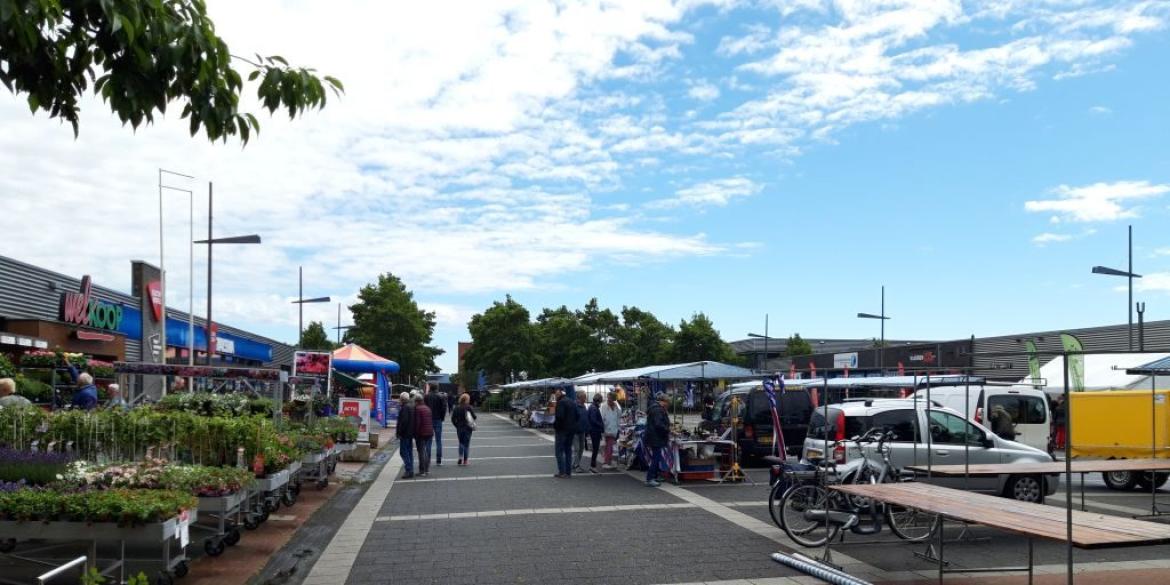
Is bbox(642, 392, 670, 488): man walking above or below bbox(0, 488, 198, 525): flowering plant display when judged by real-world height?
below

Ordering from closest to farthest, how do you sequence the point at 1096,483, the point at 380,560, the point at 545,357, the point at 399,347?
the point at 380,560
the point at 1096,483
the point at 399,347
the point at 545,357

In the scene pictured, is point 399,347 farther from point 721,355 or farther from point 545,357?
point 721,355

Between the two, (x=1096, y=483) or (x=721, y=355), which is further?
(x=721, y=355)

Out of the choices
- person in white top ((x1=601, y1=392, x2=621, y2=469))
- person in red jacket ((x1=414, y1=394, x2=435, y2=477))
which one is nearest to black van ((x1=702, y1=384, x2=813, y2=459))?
person in white top ((x1=601, y1=392, x2=621, y2=469))

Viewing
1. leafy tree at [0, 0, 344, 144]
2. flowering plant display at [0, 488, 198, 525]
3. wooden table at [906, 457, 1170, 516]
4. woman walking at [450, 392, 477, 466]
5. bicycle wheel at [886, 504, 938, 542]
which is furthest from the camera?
woman walking at [450, 392, 477, 466]

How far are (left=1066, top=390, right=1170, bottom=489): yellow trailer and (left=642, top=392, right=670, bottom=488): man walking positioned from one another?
7.12 metres

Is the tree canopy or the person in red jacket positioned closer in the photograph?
the person in red jacket

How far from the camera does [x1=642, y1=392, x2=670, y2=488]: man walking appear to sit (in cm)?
1653

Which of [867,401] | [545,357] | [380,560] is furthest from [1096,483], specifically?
[545,357]

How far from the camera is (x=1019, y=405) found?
2058 cm

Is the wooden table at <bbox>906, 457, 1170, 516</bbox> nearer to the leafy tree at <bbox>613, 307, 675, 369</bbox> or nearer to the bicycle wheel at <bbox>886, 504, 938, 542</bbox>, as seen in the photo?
the bicycle wheel at <bbox>886, 504, 938, 542</bbox>

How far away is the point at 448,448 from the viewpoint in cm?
2788

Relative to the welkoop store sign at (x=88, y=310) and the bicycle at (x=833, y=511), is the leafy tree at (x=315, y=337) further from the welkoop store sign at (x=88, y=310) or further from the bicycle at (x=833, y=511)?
the bicycle at (x=833, y=511)

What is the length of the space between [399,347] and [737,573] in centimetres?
5596
